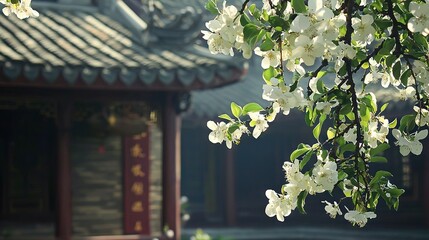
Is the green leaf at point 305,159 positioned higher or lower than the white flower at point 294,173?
higher

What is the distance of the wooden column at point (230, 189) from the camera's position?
17266 millimetres

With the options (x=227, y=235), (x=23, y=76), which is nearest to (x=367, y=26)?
(x=23, y=76)

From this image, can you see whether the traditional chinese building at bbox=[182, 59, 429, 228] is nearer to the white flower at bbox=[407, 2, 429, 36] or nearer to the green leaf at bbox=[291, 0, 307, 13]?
the white flower at bbox=[407, 2, 429, 36]

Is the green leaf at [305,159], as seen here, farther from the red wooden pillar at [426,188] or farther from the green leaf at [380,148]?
the red wooden pillar at [426,188]

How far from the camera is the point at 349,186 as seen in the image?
3170mm

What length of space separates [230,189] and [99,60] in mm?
8569

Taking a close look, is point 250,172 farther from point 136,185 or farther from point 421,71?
point 421,71

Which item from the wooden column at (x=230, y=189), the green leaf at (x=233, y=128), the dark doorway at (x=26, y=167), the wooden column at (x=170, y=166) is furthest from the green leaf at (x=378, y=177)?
the wooden column at (x=230, y=189)

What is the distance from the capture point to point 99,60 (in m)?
9.05

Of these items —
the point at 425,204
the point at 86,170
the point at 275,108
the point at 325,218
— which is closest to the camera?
the point at 275,108

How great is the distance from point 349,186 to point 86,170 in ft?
23.9

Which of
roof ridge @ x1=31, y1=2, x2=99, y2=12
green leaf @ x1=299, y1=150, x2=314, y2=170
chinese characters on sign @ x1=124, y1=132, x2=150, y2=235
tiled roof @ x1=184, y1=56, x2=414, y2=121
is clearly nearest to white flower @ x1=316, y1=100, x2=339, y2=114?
green leaf @ x1=299, y1=150, x2=314, y2=170

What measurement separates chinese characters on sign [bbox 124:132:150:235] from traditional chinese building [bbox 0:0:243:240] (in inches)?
0.4

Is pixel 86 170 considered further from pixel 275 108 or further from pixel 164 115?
pixel 275 108
